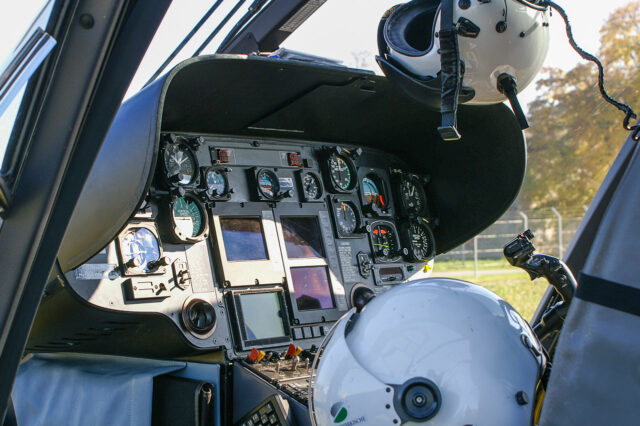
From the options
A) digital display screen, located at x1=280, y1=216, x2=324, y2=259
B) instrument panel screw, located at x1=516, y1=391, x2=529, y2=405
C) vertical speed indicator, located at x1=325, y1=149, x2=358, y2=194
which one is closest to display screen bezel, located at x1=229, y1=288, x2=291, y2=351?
digital display screen, located at x1=280, y1=216, x2=324, y2=259

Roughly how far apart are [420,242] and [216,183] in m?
1.34

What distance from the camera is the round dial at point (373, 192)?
388cm

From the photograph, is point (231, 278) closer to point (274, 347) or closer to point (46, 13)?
point (274, 347)

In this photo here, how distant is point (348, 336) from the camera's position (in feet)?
5.40

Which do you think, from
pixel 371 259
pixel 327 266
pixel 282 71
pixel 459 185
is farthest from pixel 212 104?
pixel 459 185

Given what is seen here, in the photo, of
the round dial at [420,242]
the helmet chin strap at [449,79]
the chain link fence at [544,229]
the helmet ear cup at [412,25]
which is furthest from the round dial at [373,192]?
the chain link fence at [544,229]

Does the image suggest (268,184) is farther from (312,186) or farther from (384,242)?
(384,242)

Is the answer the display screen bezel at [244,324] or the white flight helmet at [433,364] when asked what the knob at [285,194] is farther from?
the white flight helmet at [433,364]

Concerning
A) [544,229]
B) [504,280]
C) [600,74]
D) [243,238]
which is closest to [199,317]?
[243,238]

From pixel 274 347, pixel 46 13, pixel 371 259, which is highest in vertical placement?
pixel 46 13

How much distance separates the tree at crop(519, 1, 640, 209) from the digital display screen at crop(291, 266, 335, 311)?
1514mm

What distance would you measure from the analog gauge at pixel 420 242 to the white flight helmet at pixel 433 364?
226 centimetres

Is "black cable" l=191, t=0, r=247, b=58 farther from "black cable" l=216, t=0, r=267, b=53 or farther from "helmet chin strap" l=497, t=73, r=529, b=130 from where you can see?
"helmet chin strap" l=497, t=73, r=529, b=130

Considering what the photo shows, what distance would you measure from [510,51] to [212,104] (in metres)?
1.38
